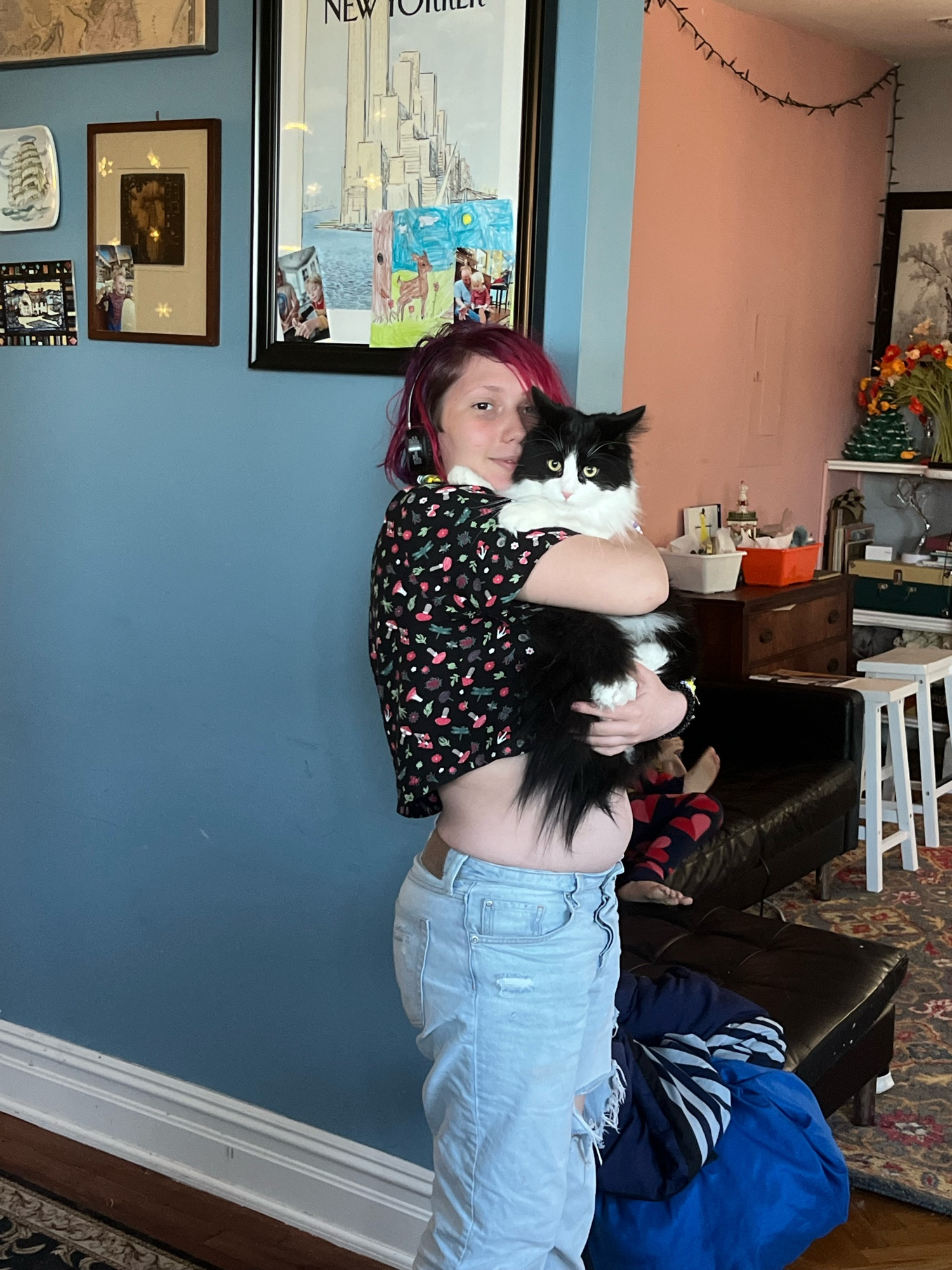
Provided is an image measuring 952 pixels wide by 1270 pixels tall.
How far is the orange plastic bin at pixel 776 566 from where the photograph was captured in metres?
4.64

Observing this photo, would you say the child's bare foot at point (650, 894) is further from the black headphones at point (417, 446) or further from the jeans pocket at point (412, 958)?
the black headphones at point (417, 446)

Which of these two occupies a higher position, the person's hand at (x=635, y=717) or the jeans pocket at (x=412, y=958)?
the person's hand at (x=635, y=717)

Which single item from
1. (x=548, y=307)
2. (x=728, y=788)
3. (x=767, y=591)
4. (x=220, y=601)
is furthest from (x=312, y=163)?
(x=767, y=591)

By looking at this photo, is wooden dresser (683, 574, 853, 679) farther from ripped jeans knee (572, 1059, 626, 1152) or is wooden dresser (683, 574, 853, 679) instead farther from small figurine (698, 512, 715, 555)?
ripped jeans knee (572, 1059, 626, 1152)

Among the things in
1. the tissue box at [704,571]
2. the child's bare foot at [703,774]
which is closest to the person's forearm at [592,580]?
the child's bare foot at [703,774]

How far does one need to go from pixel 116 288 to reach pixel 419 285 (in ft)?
2.07

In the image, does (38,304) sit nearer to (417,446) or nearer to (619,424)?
(417,446)

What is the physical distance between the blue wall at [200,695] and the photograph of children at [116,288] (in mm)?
59

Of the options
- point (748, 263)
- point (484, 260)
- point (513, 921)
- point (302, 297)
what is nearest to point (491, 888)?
point (513, 921)

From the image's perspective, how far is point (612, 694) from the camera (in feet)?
4.68

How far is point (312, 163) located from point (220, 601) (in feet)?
2.43

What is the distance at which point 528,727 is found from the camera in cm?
146

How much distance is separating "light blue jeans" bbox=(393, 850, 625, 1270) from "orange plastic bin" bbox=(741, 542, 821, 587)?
3.31m

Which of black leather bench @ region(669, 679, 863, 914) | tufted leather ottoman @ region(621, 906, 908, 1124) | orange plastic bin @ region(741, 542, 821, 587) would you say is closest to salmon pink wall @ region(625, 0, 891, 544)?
orange plastic bin @ region(741, 542, 821, 587)
